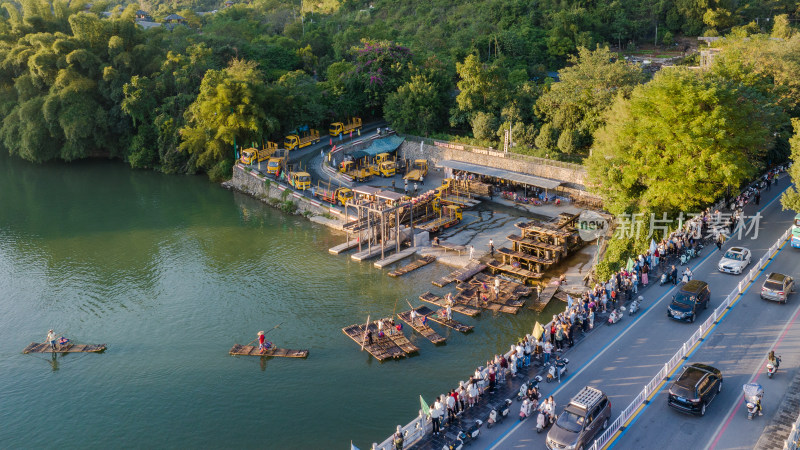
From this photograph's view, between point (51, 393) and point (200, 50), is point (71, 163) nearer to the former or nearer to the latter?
point (200, 50)

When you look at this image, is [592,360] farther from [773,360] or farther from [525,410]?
[773,360]

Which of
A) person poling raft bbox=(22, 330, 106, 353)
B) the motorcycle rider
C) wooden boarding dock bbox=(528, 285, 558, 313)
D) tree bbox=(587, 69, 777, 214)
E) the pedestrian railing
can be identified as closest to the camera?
the pedestrian railing

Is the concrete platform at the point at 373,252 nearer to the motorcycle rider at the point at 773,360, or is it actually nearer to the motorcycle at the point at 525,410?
the motorcycle at the point at 525,410

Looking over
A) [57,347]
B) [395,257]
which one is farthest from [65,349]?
[395,257]

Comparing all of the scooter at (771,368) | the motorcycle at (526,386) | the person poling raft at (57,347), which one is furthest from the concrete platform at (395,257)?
the scooter at (771,368)

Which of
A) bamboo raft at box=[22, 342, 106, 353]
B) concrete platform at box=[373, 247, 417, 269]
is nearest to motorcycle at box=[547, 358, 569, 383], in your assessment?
concrete platform at box=[373, 247, 417, 269]

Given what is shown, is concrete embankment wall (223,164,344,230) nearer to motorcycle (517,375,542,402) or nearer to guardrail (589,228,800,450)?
motorcycle (517,375,542,402)
